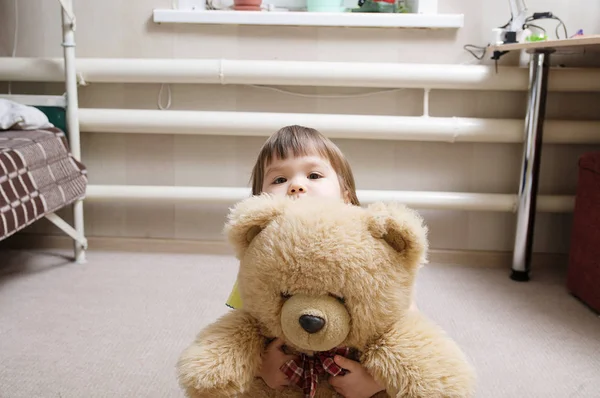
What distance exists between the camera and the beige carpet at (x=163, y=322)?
1.36 m

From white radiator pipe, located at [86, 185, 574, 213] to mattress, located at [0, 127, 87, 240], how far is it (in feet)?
0.53

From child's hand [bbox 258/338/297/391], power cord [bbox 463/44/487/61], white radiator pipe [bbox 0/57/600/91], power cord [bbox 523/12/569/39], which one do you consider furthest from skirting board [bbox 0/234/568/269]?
child's hand [bbox 258/338/297/391]

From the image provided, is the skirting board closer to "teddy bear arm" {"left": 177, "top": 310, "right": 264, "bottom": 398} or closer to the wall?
the wall

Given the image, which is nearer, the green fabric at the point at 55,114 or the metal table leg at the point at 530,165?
the metal table leg at the point at 530,165

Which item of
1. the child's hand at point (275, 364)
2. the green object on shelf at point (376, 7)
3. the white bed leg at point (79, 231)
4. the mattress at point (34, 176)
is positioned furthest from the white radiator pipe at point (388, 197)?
the child's hand at point (275, 364)

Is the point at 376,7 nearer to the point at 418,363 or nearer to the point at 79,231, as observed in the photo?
the point at 79,231

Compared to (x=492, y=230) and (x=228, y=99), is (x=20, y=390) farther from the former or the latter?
(x=492, y=230)

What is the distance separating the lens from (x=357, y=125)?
2.06 m

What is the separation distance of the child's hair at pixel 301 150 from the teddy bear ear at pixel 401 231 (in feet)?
0.94

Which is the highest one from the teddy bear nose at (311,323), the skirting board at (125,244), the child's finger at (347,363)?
the teddy bear nose at (311,323)

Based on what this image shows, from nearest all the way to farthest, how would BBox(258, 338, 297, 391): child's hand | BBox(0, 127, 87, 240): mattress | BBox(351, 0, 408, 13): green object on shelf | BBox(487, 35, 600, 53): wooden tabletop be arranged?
BBox(258, 338, 297, 391): child's hand → BBox(487, 35, 600, 53): wooden tabletop → BBox(0, 127, 87, 240): mattress → BBox(351, 0, 408, 13): green object on shelf

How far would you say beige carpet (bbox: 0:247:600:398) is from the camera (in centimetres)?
136

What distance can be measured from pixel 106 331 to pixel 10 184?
1.56 ft

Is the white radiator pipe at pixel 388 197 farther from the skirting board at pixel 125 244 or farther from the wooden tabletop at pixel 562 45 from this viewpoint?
the wooden tabletop at pixel 562 45
